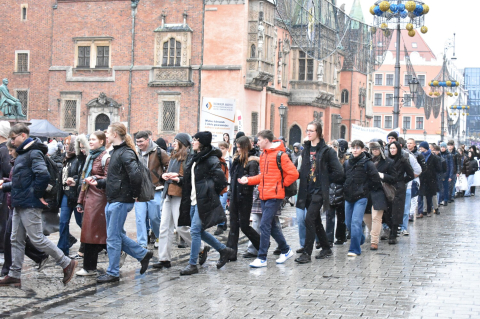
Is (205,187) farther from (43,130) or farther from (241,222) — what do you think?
(43,130)

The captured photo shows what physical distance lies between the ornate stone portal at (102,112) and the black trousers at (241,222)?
30.8 meters

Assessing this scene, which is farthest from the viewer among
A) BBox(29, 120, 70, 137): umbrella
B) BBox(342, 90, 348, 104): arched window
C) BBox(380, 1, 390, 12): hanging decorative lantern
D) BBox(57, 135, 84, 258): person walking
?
BBox(342, 90, 348, 104): arched window

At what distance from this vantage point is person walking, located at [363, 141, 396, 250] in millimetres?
11867

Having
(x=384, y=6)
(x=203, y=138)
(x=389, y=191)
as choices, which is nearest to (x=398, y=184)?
(x=389, y=191)

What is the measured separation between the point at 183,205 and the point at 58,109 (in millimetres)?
34037

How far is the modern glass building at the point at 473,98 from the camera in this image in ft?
534

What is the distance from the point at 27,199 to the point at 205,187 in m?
2.27

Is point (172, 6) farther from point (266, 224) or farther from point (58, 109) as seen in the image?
point (266, 224)

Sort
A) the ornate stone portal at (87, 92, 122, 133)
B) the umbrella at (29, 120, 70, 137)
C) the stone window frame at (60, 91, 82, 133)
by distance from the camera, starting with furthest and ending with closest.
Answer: the stone window frame at (60, 91, 82, 133) < the ornate stone portal at (87, 92, 122, 133) < the umbrella at (29, 120, 70, 137)

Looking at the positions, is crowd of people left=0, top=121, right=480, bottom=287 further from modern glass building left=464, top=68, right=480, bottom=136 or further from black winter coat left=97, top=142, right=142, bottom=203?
modern glass building left=464, top=68, right=480, bottom=136

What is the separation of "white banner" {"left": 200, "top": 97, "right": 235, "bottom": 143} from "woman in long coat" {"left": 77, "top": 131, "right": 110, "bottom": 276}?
9.96 m

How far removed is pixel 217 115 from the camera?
19.0 m

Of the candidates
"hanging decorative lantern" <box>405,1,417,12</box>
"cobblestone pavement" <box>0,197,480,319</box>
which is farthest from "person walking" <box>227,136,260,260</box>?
"hanging decorative lantern" <box>405,1,417,12</box>

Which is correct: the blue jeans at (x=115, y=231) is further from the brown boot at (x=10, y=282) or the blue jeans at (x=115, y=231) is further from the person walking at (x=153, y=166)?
the person walking at (x=153, y=166)
